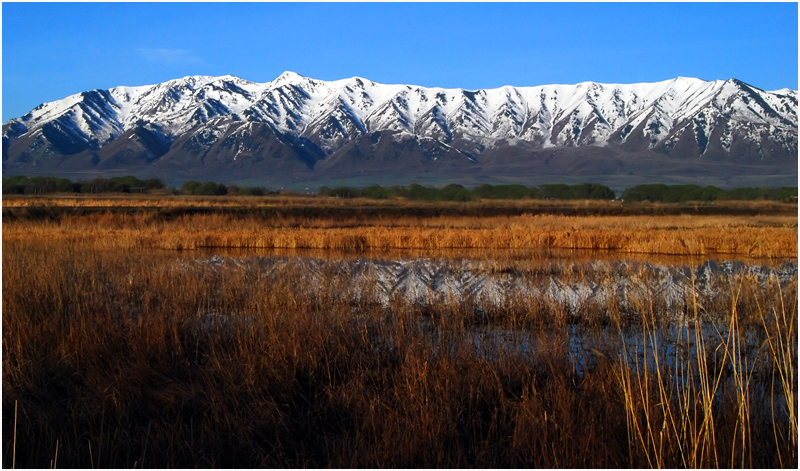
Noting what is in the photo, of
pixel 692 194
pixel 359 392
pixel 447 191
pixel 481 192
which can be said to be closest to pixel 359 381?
pixel 359 392

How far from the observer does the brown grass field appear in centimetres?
569

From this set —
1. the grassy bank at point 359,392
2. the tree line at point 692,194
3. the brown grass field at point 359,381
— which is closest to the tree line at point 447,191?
the tree line at point 692,194

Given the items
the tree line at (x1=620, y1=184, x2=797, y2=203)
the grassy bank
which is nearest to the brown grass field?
the grassy bank

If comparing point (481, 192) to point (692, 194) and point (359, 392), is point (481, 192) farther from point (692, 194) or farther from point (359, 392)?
point (359, 392)

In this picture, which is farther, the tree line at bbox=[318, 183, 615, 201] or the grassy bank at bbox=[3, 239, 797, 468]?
the tree line at bbox=[318, 183, 615, 201]

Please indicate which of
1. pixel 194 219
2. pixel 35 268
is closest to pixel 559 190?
pixel 194 219

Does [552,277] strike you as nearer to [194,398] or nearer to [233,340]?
[233,340]

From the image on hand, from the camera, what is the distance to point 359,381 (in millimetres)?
7059

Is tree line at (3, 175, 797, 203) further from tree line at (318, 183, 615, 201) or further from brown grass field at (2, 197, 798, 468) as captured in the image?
brown grass field at (2, 197, 798, 468)

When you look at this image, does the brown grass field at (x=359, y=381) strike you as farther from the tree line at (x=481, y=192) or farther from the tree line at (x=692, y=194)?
the tree line at (x=692, y=194)

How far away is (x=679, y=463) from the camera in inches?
216

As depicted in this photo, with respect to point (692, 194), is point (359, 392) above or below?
below

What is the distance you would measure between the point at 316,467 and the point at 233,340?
3.24 meters

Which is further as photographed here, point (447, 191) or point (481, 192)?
point (481, 192)
